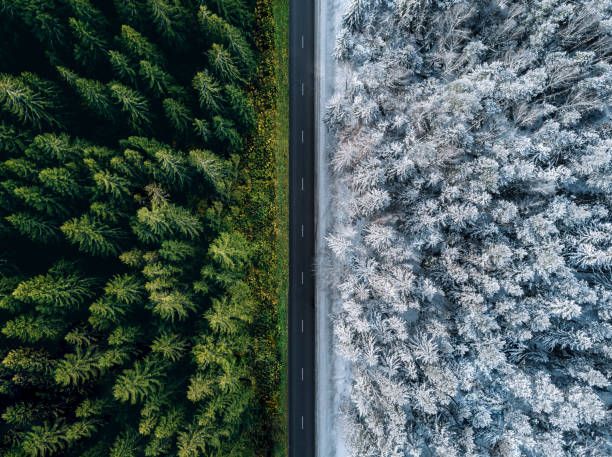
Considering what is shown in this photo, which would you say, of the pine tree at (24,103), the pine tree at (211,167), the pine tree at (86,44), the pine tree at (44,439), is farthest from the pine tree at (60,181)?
the pine tree at (44,439)

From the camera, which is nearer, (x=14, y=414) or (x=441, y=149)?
(x=14, y=414)

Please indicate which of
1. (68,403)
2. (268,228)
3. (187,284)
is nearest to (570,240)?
(268,228)

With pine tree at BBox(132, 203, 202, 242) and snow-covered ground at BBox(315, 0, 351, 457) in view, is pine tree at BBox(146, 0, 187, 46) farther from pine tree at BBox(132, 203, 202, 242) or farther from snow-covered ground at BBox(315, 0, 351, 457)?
snow-covered ground at BBox(315, 0, 351, 457)

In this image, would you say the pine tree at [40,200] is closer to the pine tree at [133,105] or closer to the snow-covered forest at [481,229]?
the pine tree at [133,105]

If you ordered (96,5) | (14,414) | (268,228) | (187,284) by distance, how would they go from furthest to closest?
(268,228) < (187,284) < (96,5) < (14,414)

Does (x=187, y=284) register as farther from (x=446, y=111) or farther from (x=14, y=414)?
(x=446, y=111)

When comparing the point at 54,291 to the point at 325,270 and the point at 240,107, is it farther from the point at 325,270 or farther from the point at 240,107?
the point at 325,270

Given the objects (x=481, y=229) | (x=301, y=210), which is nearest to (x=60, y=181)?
(x=301, y=210)

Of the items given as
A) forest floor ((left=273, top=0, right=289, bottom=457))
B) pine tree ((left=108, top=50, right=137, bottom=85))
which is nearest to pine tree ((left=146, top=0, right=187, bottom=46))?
pine tree ((left=108, top=50, right=137, bottom=85))
